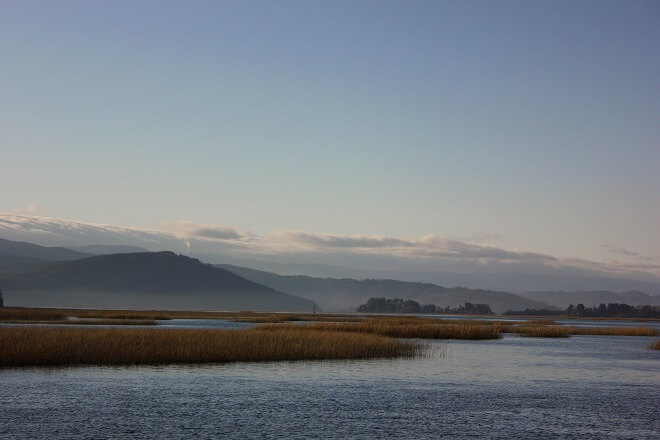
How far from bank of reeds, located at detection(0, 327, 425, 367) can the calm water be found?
2.19m

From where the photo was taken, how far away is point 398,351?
54125 mm

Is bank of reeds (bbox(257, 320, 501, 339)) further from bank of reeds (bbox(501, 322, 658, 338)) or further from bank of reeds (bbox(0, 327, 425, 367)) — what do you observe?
bank of reeds (bbox(0, 327, 425, 367))

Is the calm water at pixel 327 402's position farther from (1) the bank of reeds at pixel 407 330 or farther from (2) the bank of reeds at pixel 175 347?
(1) the bank of reeds at pixel 407 330

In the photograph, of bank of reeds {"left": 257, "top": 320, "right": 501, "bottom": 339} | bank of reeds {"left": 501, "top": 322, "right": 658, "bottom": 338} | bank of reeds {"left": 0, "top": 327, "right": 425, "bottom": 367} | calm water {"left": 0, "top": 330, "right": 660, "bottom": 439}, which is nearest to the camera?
calm water {"left": 0, "top": 330, "right": 660, "bottom": 439}

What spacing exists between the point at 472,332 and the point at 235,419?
2239 inches

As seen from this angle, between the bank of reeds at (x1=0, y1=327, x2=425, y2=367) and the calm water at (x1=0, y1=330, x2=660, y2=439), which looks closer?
the calm water at (x1=0, y1=330, x2=660, y2=439)

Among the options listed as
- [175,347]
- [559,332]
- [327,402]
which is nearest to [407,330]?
[559,332]

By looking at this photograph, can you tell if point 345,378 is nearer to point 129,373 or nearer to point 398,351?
point 129,373

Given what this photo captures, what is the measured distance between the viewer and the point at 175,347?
45.8 meters

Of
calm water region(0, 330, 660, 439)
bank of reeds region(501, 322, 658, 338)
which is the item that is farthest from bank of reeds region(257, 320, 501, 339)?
calm water region(0, 330, 660, 439)

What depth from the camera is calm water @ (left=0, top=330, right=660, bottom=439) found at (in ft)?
84.5

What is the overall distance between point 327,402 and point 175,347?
17143mm

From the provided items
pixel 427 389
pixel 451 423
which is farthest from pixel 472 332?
pixel 451 423

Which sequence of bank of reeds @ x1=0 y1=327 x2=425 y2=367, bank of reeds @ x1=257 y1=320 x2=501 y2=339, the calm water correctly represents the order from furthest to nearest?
bank of reeds @ x1=257 y1=320 x2=501 y2=339 < bank of reeds @ x1=0 y1=327 x2=425 y2=367 < the calm water
